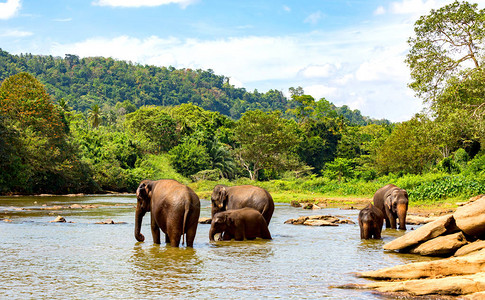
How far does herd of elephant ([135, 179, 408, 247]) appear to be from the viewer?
11242 mm

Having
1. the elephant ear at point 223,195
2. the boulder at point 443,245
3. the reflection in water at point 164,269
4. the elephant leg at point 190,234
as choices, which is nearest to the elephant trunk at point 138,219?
the reflection in water at point 164,269

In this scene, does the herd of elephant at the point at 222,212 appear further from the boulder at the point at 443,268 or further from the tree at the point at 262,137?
the tree at the point at 262,137

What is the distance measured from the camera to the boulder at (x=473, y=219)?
948cm

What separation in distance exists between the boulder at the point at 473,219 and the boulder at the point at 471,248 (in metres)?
0.30

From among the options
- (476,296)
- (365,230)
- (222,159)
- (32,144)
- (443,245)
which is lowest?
(365,230)

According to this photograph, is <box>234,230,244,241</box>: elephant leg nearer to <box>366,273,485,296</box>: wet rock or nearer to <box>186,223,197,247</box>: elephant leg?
<box>186,223,197,247</box>: elephant leg

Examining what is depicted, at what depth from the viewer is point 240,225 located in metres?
13.4

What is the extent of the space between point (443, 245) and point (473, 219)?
0.83 metres

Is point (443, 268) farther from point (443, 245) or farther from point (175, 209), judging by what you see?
point (175, 209)

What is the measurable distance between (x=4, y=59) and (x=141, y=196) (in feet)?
557

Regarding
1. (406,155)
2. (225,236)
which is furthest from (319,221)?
(406,155)

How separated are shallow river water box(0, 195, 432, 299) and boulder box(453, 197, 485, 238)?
1101mm

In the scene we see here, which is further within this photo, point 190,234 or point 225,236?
point 225,236

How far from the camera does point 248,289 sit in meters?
7.41
